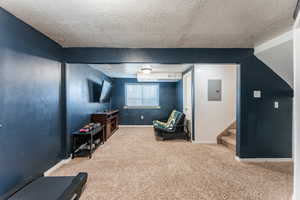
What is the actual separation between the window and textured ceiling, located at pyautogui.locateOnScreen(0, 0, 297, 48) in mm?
4352

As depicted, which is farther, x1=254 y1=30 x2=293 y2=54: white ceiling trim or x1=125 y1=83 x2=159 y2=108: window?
x1=125 y1=83 x2=159 y2=108: window

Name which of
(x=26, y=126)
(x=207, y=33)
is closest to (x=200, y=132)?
(x=207, y=33)

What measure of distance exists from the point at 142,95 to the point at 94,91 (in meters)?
2.81

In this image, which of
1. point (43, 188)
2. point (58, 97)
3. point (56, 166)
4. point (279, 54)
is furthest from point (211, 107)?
point (43, 188)

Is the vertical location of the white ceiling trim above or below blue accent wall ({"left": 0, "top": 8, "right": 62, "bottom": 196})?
above

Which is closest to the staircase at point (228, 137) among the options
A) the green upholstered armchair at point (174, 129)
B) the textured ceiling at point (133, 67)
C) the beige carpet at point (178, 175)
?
the beige carpet at point (178, 175)

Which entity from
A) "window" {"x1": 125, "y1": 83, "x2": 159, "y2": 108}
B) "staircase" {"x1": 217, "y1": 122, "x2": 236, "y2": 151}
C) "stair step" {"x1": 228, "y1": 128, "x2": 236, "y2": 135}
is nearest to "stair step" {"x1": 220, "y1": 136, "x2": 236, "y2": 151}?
"staircase" {"x1": 217, "y1": 122, "x2": 236, "y2": 151}

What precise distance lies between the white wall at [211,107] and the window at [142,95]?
2939mm

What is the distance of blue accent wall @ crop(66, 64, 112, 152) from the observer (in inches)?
122

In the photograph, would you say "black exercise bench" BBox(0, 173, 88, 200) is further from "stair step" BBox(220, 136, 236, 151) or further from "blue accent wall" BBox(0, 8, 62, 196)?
"stair step" BBox(220, 136, 236, 151)

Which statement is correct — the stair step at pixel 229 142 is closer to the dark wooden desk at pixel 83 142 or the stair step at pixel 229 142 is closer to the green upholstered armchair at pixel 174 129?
the green upholstered armchair at pixel 174 129

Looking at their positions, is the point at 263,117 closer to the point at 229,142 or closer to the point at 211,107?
the point at 229,142

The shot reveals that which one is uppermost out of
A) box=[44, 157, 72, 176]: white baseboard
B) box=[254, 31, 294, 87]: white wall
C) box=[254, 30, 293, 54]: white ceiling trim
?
box=[254, 30, 293, 54]: white ceiling trim

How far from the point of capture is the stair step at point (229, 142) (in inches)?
146
